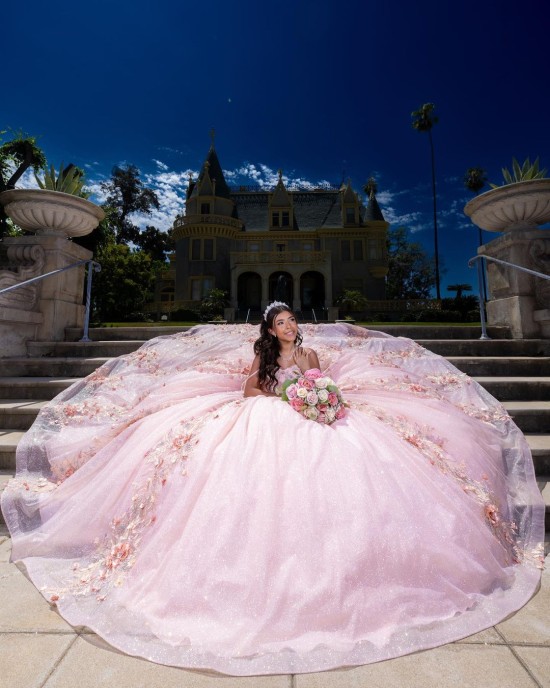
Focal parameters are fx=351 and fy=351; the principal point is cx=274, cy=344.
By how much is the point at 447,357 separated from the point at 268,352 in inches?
112

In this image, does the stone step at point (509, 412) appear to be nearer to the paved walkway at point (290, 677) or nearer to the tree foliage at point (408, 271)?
the paved walkway at point (290, 677)

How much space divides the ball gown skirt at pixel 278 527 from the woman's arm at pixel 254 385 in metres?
0.14

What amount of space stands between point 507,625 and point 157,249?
41.0 metres

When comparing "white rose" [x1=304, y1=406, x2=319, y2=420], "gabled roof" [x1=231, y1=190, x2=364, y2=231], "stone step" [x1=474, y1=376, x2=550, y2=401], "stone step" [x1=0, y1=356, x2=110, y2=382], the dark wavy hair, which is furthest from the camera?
"gabled roof" [x1=231, y1=190, x2=364, y2=231]

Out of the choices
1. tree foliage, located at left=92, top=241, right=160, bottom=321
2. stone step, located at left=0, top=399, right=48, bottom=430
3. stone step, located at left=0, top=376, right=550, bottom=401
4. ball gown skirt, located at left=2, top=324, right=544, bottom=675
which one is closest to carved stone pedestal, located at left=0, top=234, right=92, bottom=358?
Result: stone step, located at left=0, top=376, right=550, bottom=401

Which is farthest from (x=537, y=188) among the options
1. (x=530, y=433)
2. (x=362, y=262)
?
(x=362, y=262)

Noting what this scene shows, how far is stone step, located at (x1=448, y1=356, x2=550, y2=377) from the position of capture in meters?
4.43

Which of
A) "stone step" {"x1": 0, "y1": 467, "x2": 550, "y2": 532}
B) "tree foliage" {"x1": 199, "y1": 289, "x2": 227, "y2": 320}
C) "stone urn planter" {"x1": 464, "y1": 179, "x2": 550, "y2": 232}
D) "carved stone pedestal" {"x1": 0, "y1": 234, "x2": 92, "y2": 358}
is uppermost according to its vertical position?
"tree foliage" {"x1": 199, "y1": 289, "x2": 227, "y2": 320}

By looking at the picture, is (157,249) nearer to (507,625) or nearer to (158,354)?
(158,354)

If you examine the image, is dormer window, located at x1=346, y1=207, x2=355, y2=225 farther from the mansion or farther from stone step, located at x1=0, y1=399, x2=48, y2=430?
stone step, located at x1=0, y1=399, x2=48, y2=430

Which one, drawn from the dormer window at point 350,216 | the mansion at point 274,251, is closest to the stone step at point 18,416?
the mansion at point 274,251

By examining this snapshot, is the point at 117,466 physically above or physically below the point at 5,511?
above

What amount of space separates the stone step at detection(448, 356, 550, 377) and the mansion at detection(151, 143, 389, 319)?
23533 millimetres

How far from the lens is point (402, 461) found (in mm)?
2074
